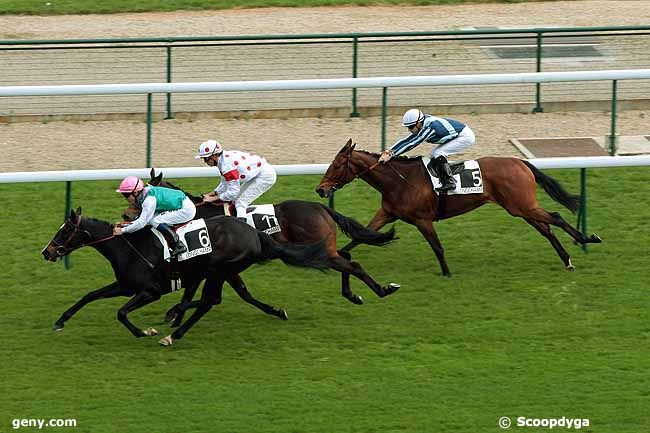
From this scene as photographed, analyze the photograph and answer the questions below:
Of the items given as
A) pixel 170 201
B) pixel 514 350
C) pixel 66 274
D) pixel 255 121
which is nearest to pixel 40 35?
pixel 255 121

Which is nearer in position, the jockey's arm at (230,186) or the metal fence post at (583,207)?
the jockey's arm at (230,186)

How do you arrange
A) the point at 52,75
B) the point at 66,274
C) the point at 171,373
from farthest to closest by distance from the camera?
the point at 52,75, the point at 66,274, the point at 171,373

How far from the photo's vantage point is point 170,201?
11.0 metres

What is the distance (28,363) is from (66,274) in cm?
177

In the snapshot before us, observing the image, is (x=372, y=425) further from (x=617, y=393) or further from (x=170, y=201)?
(x=170, y=201)

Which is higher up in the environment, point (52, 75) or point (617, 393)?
point (52, 75)

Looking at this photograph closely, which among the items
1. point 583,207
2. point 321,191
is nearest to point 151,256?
point 321,191

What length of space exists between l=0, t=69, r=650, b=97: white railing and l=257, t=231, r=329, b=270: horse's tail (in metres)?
2.09

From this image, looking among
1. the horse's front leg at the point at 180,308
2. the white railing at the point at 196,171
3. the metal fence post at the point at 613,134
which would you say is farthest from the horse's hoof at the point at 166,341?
the metal fence post at the point at 613,134

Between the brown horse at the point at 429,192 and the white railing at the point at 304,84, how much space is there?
0.93 metres

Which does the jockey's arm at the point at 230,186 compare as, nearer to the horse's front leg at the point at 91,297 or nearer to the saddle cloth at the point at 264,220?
the saddle cloth at the point at 264,220

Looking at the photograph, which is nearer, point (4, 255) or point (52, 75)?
point (4, 255)

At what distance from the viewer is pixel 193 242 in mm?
10891

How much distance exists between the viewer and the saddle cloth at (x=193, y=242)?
1088 cm
